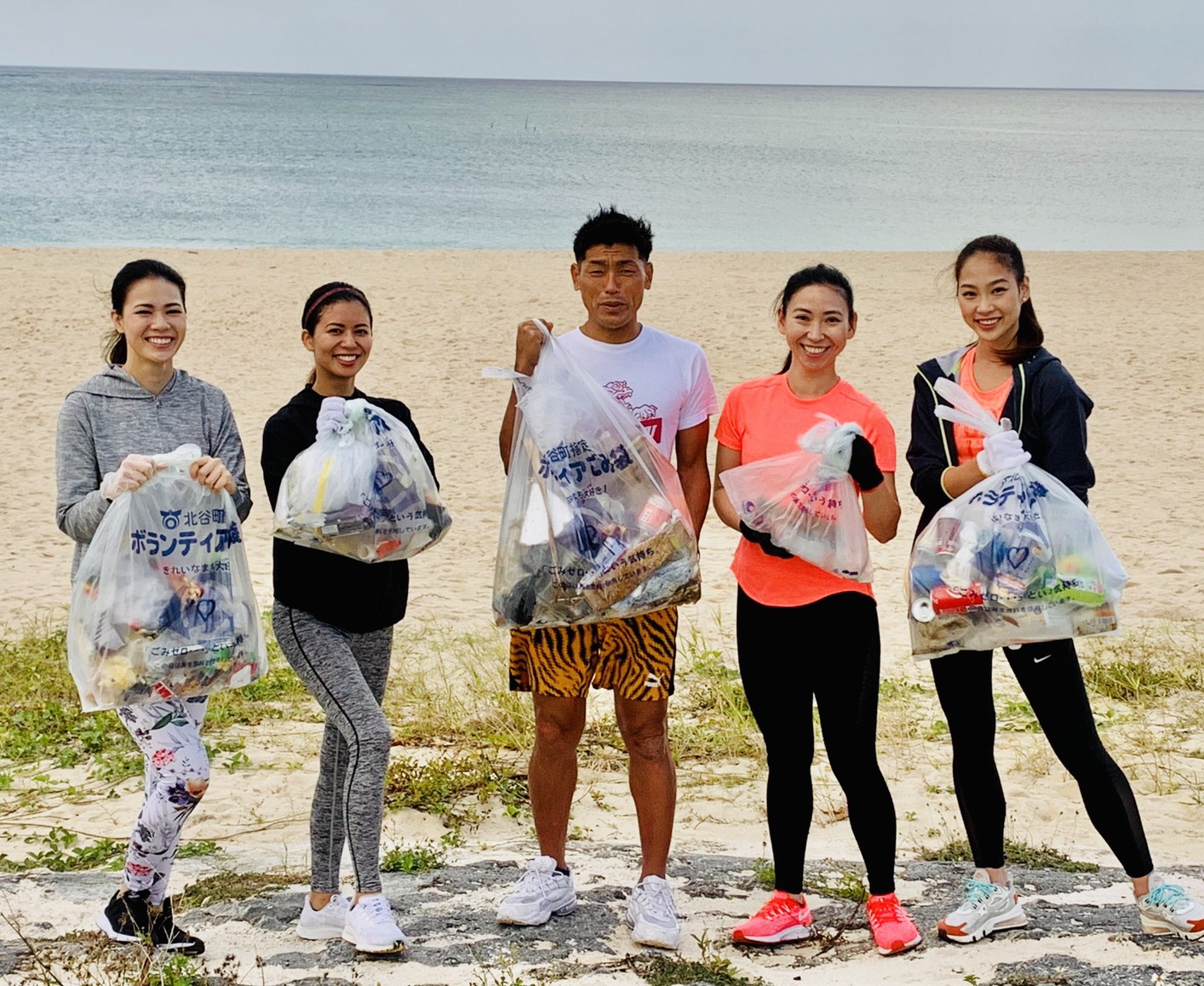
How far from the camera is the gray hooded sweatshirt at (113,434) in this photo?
3377 millimetres

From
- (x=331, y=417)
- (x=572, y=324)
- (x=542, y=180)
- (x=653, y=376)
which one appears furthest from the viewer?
(x=542, y=180)

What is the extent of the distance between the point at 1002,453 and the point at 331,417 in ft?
5.52

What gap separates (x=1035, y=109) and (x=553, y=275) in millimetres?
177339

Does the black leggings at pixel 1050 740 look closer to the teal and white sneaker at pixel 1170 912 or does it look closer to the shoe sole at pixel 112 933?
the teal and white sneaker at pixel 1170 912

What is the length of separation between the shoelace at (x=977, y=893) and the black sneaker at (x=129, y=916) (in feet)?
7.07

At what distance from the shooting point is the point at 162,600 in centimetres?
328

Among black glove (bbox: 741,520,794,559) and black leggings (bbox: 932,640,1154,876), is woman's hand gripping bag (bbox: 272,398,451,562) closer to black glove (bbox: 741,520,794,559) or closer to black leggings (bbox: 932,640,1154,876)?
black glove (bbox: 741,520,794,559)

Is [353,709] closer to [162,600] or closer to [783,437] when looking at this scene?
[162,600]

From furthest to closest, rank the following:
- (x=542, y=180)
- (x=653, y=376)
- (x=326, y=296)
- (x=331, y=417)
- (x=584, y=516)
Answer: (x=542, y=180) → (x=653, y=376) → (x=326, y=296) → (x=584, y=516) → (x=331, y=417)

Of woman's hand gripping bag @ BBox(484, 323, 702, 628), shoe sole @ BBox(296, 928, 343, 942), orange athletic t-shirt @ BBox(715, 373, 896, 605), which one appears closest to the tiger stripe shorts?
woman's hand gripping bag @ BBox(484, 323, 702, 628)

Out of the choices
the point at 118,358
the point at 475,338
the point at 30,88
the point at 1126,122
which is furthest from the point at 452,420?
the point at 1126,122

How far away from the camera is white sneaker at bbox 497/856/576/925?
11.8 ft

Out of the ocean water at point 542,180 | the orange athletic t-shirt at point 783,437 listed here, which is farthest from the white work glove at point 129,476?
the ocean water at point 542,180

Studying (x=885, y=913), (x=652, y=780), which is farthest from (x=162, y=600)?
(x=885, y=913)
